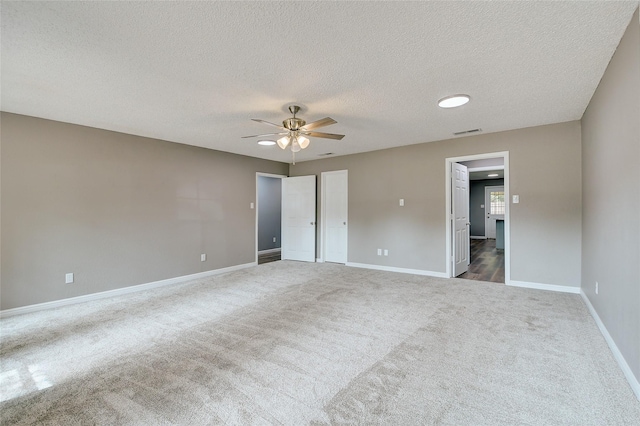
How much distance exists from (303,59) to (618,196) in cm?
269

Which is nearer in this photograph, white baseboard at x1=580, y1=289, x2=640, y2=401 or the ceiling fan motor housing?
white baseboard at x1=580, y1=289, x2=640, y2=401

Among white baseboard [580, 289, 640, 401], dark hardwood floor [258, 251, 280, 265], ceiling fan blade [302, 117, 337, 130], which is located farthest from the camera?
dark hardwood floor [258, 251, 280, 265]

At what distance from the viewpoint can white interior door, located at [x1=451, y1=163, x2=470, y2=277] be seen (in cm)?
521

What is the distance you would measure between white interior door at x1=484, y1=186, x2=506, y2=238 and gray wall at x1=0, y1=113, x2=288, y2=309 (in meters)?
10.4

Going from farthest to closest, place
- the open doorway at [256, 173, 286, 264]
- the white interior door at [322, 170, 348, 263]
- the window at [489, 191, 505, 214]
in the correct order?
the window at [489, 191, 505, 214], the open doorway at [256, 173, 286, 264], the white interior door at [322, 170, 348, 263]

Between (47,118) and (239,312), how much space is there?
11.3 ft

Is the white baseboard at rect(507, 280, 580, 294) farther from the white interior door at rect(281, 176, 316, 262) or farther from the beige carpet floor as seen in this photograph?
the white interior door at rect(281, 176, 316, 262)

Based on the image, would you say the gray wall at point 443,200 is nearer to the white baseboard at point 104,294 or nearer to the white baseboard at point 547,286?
the white baseboard at point 547,286

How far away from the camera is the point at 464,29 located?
196 centimetres

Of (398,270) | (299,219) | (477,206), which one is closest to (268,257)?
(299,219)

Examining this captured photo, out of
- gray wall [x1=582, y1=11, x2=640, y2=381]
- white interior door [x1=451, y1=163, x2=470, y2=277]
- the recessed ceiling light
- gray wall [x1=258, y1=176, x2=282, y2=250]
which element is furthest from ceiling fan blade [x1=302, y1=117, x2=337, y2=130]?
gray wall [x1=258, y1=176, x2=282, y2=250]

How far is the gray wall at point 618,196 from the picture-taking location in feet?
6.19

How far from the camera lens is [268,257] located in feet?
24.9

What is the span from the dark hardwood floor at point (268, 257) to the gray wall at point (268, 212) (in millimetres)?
393
